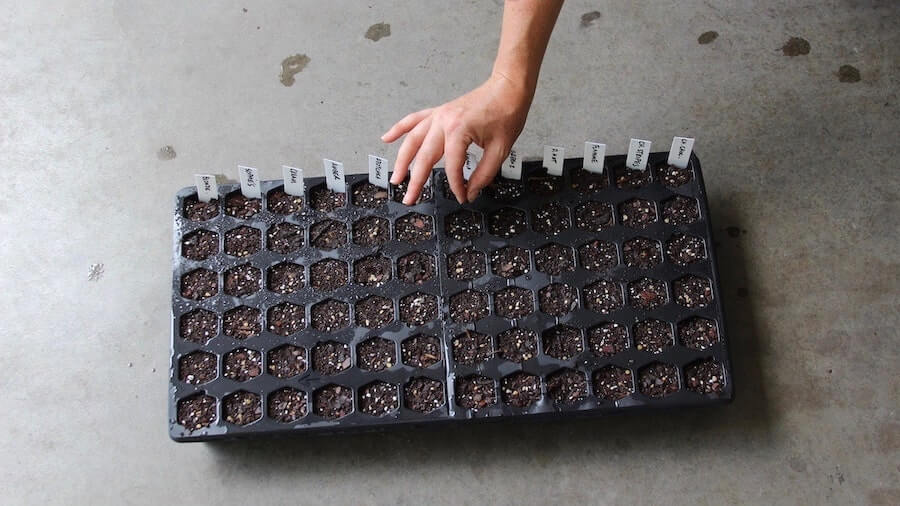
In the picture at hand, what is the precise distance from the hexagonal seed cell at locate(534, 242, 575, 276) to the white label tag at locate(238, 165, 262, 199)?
0.52 meters

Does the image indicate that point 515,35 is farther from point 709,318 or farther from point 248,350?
point 248,350

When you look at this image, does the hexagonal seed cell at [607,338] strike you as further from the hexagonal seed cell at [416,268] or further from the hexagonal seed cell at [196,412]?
the hexagonal seed cell at [196,412]

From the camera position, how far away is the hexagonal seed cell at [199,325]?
132cm

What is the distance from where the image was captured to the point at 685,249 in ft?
4.47

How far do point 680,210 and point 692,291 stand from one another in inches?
6.0

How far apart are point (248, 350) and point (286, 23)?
81 cm

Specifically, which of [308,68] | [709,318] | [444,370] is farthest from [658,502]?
[308,68]

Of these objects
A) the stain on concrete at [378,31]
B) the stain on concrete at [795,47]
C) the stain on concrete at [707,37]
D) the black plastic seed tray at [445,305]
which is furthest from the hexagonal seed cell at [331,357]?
the stain on concrete at [795,47]

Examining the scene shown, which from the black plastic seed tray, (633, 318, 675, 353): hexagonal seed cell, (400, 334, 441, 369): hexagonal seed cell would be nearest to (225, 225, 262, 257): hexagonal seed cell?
the black plastic seed tray

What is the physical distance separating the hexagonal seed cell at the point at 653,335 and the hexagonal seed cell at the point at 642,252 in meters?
0.10

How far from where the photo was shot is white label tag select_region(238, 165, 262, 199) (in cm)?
136

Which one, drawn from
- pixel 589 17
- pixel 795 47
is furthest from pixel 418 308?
pixel 795 47

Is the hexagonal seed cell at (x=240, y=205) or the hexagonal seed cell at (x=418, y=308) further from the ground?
the hexagonal seed cell at (x=240, y=205)

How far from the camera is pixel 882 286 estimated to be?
4.75 ft
